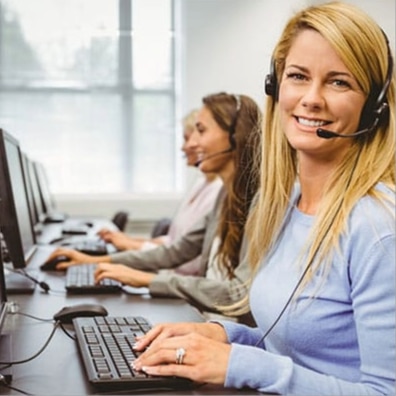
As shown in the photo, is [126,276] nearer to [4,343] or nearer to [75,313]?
[75,313]

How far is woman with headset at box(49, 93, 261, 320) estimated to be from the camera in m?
1.71

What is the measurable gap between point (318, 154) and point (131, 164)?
10.0ft

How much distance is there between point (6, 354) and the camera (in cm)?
112

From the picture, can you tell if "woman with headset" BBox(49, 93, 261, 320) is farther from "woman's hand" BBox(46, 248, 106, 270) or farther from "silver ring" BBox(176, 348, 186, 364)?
"silver ring" BBox(176, 348, 186, 364)

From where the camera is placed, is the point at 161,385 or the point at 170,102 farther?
the point at 170,102

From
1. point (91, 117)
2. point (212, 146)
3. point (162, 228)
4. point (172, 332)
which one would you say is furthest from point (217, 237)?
point (91, 117)

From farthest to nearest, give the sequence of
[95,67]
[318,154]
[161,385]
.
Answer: [95,67] < [318,154] < [161,385]

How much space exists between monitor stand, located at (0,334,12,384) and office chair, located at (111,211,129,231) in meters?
2.69

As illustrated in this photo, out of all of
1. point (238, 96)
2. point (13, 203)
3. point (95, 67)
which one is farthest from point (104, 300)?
point (95, 67)

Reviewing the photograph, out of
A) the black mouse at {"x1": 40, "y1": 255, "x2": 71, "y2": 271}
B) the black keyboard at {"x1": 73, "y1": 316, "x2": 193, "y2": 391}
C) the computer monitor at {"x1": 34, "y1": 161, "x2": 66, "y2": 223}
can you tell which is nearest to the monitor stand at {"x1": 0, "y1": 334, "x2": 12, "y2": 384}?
the black keyboard at {"x1": 73, "y1": 316, "x2": 193, "y2": 391}

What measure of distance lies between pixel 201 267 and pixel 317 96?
3.83 ft

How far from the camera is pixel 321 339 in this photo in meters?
1.03

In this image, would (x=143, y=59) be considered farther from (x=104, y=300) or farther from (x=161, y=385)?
(x=161, y=385)

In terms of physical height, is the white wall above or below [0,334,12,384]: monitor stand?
above
